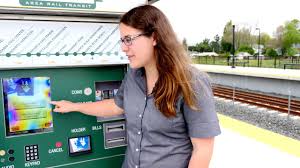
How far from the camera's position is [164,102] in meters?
1.60

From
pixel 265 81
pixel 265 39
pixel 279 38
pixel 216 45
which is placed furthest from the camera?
pixel 216 45

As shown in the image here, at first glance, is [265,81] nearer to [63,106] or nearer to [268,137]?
[268,137]

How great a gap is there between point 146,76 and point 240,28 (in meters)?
44.8

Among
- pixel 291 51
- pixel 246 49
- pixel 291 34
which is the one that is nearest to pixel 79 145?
pixel 291 51

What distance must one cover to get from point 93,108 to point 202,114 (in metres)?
0.70

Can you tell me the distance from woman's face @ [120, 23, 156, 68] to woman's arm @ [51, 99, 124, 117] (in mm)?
452

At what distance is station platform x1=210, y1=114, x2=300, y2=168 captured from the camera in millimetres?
3943

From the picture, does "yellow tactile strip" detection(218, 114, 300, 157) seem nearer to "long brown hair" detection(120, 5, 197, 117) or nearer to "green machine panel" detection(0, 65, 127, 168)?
"green machine panel" detection(0, 65, 127, 168)

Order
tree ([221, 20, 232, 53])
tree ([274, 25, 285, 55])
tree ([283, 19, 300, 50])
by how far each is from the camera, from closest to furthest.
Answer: tree ([283, 19, 300, 50])
tree ([274, 25, 285, 55])
tree ([221, 20, 232, 53])

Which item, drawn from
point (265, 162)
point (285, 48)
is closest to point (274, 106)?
point (265, 162)

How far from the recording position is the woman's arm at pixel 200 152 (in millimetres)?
1642

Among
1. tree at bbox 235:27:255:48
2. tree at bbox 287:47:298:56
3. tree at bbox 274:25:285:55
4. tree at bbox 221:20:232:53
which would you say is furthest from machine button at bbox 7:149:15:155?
tree at bbox 235:27:255:48

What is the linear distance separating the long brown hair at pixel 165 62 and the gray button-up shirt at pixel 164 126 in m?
0.04

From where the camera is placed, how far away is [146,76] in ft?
5.86
